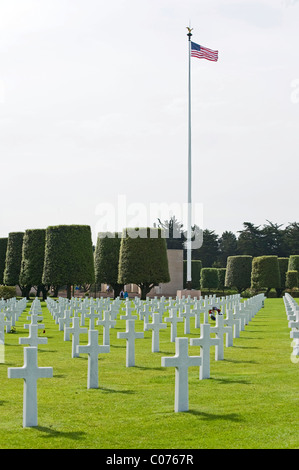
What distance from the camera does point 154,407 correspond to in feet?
28.2

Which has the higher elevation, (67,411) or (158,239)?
(158,239)

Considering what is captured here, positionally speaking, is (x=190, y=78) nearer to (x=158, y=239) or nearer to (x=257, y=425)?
(x=158, y=239)

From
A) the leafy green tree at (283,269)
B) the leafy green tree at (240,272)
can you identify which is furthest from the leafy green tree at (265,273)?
the leafy green tree at (283,269)

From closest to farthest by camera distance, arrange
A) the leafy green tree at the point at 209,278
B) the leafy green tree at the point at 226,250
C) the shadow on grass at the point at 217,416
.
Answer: the shadow on grass at the point at 217,416 → the leafy green tree at the point at 209,278 → the leafy green tree at the point at 226,250

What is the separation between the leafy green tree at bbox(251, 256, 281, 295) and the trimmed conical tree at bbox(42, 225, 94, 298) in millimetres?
22534

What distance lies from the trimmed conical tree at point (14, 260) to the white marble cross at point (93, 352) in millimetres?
42884

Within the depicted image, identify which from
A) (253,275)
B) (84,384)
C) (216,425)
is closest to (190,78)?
(253,275)

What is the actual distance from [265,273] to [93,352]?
54827 millimetres

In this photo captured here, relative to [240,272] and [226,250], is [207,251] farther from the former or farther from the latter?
[240,272]

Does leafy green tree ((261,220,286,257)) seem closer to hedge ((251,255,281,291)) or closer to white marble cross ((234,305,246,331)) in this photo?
hedge ((251,255,281,291))

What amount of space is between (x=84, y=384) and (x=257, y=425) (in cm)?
379

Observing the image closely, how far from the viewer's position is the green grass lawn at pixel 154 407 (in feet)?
22.5

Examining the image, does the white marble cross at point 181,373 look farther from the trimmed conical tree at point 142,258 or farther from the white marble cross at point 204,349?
the trimmed conical tree at point 142,258
